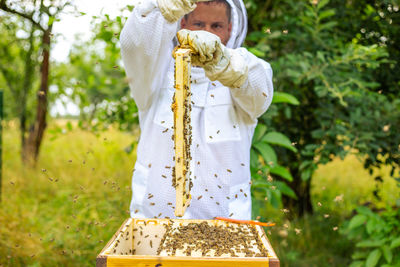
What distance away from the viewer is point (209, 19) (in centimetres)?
217

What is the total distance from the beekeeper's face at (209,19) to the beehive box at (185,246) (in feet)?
3.57

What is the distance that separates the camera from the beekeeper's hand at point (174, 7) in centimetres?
185

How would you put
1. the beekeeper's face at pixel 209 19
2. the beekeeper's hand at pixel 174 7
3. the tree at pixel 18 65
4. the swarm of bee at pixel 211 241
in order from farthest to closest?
1. the tree at pixel 18 65
2. the beekeeper's face at pixel 209 19
3. the beekeeper's hand at pixel 174 7
4. the swarm of bee at pixel 211 241

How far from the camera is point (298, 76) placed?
333 centimetres

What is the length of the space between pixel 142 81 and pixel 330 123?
2098 mm

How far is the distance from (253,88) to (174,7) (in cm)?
59

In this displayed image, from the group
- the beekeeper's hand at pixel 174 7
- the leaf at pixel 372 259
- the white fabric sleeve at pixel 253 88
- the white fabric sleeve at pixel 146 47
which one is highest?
the beekeeper's hand at pixel 174 7

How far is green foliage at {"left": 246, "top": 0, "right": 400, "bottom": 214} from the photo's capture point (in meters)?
3.30

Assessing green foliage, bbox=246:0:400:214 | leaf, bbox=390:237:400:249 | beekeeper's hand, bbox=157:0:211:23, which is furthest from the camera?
green foliage, bbox=246:0:400:214

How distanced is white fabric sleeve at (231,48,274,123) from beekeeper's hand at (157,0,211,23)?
1.17ft

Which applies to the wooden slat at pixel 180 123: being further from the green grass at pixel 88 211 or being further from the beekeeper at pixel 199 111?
the green grass at pixel 88 211

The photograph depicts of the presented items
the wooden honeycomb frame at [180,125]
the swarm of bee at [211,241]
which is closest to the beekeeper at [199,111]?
the swarm of bee at [211,241]

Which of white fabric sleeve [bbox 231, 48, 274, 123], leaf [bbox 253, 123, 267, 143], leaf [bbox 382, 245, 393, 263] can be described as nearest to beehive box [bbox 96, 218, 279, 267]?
white fabric sleeve [bbox 231, 48, 274, 123]

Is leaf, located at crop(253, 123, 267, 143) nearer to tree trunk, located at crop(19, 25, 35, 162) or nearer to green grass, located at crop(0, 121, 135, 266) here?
green grass, located at crop(0, 121, 135, 266)
